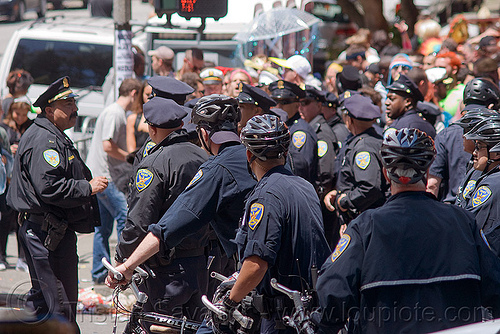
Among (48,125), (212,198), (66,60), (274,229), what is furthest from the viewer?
(66,60)

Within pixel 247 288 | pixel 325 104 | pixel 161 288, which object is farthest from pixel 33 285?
pixel 325 104

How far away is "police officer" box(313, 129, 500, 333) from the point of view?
3047mm

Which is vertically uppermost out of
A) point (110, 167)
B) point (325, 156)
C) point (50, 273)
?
point (325, 156)

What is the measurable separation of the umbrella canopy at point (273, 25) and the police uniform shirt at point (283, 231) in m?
8.29

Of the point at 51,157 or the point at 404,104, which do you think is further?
the point at 404,104

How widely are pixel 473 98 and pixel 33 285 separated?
13.5 ft

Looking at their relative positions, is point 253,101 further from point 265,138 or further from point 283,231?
point 283,231

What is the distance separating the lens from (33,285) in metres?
5.47

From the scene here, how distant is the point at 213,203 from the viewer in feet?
13.5

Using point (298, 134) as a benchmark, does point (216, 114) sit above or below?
above

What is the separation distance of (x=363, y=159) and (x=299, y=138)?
848mm

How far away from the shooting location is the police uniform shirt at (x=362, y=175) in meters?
6.16

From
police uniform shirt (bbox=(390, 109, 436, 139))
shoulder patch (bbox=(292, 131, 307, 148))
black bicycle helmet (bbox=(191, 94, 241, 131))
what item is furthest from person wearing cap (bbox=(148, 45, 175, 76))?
black bicycle helmet (bbox=(191, 94, 241, 131))

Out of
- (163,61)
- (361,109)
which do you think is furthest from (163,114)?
(163,61)
